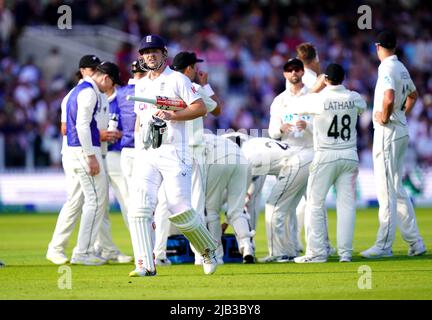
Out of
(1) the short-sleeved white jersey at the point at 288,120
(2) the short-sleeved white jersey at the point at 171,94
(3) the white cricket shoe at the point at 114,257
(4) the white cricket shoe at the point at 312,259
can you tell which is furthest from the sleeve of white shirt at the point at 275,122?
(2) the short-sleeved white jersey at the point at 171,94

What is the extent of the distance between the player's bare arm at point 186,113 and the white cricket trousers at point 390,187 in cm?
337

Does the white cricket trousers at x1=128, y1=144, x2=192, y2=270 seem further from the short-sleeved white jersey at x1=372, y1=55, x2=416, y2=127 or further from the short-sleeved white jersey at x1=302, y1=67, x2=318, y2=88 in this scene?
the short-sleeved white jersey at x1=302, y1=67, x2=318, y2=88

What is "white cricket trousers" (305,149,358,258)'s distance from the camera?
44.2ft

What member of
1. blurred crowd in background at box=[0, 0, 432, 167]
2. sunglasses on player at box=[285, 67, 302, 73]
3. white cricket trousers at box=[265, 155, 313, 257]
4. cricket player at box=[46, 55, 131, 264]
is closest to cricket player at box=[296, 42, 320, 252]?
sunglasses on player at box=[285, 67, 302, 73]

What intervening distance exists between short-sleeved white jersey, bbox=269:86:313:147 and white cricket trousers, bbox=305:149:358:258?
34.7 inches

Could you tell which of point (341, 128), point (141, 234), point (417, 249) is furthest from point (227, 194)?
point (141, 234)

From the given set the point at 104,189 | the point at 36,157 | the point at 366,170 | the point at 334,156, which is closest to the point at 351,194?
the point at 334,156

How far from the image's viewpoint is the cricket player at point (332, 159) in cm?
1339

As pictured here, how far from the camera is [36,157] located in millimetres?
26453

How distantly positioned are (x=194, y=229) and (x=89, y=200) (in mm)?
2618

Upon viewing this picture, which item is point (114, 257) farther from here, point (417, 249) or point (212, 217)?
point (417, 249)

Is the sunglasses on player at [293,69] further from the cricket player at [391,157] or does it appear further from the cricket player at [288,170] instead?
the cricket player at [391,157]

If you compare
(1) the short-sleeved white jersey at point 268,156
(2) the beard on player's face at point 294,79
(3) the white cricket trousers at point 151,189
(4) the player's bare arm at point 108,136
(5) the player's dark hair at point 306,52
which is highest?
(5) the player's dark hair at point 306,52

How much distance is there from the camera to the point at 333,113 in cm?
1337
